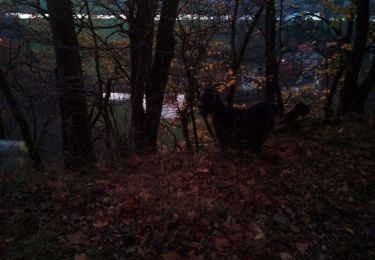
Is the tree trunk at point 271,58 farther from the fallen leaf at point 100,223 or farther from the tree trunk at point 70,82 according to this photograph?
the fallen leaf at point 100,223

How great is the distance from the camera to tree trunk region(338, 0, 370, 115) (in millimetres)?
10750

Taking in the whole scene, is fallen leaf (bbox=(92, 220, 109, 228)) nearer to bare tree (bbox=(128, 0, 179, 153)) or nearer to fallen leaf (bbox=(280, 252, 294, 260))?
fallen leaf (bbox=(280, 252, 294, 260))

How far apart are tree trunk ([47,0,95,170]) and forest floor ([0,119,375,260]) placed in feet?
10.6

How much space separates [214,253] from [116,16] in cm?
703

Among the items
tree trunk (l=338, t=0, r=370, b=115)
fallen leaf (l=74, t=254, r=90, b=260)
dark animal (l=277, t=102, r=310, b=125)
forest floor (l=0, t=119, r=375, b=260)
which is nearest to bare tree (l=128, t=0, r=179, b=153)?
forest floor (l=0, t=119, r=375, b=260)

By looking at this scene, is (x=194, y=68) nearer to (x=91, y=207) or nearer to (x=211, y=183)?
(x=211, y=183)

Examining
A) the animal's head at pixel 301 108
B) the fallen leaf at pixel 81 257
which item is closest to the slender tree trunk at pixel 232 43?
the animal's head at pixel 301 108

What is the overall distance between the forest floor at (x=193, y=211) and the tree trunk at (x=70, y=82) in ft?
10.6

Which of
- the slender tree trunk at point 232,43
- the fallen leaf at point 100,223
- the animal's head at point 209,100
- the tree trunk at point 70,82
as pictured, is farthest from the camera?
the slender tree trunk at point 232,43

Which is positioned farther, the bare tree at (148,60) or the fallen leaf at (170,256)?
the bare tree at (148,60)

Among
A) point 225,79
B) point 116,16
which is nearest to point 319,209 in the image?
point 116,16

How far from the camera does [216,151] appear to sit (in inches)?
315

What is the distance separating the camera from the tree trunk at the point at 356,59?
10.8 meters

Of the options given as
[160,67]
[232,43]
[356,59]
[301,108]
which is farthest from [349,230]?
[232,43]
